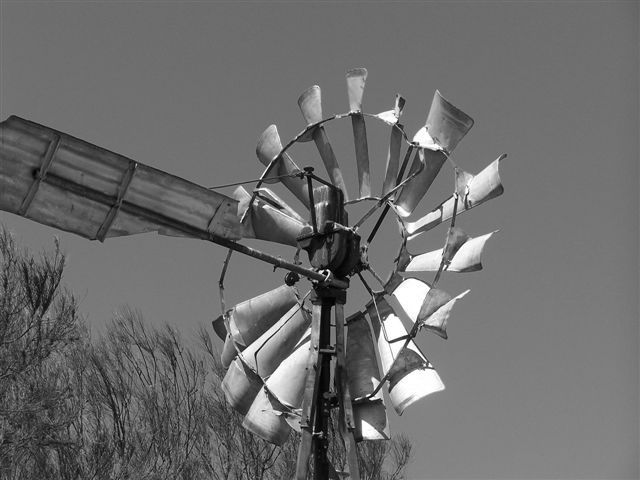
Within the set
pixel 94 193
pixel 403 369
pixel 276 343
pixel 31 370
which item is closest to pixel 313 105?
pixel 276 343

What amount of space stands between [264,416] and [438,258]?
1125 millimetres

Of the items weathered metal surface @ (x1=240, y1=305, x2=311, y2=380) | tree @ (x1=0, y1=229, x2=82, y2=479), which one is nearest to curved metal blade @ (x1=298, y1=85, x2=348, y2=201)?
weathered metal surface @ (x1=240, y1=305, x2=311, y2=380)

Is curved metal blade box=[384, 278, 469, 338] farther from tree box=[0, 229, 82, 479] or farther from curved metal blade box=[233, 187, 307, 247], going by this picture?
tree box=[0, 229, 82, 479]

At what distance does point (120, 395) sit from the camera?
13594 millimetres

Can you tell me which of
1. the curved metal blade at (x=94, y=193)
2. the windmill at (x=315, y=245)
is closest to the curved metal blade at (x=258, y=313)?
the windmill at (x=315, y=245)

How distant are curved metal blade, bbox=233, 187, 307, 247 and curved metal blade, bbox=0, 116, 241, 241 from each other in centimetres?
100

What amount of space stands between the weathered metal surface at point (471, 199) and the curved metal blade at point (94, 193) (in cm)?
124

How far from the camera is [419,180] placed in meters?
5.34

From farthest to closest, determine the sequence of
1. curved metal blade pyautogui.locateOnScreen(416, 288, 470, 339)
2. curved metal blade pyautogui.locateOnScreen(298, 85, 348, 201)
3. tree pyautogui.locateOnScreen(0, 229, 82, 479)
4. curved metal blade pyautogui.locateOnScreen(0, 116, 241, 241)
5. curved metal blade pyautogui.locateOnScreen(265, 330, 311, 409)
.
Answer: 1. tree pyautogui.locateOnScreen(0, 229, 82, 479)
2. curved metal blade pyautogui.locateOnScreen(298, 85, 348, 201)
3. curved metal blade pyautogui.locateOnScreen(265, 330, 311, 409)
4. curved metal blade pyautogui.locateOnScreen(416, 288, 470, 339)
5. curved metal blade pyautogui.locateOnScreen(0, 116, 241, 241)

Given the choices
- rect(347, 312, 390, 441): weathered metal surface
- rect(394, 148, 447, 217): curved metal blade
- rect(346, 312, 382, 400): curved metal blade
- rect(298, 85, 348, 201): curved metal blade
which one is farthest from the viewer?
rect(298, 85, 348, 201): curved metal blade

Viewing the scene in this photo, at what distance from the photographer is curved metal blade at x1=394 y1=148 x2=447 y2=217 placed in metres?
5.30

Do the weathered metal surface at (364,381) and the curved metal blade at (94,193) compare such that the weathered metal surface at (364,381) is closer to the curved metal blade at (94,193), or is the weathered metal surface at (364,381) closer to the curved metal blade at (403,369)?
the curved metal blade at (403,369)

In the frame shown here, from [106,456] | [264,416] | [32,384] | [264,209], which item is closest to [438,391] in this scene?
[264,416]

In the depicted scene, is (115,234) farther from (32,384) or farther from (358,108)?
(32,384)
